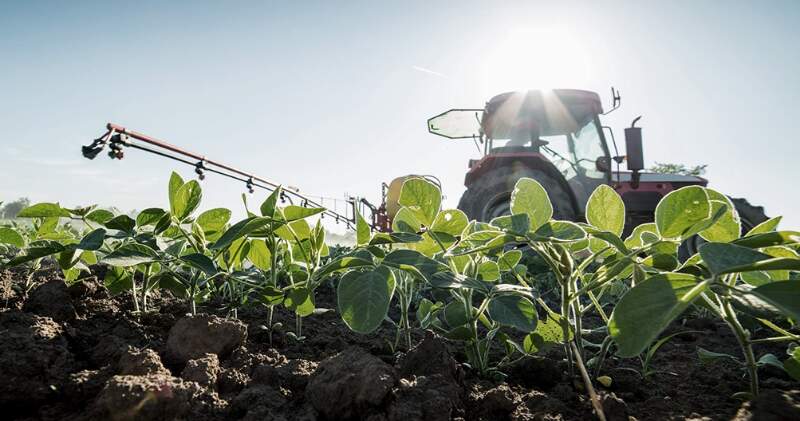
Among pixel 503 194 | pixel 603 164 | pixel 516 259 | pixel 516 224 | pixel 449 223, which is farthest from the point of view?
pixel 603 164

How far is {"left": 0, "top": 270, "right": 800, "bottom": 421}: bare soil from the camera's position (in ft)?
2.32

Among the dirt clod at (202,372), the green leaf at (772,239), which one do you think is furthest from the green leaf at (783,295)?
the dirt clod at (202,372)

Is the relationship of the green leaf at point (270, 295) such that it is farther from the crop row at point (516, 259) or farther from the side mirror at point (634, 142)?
the side mirror at point (634, 142)

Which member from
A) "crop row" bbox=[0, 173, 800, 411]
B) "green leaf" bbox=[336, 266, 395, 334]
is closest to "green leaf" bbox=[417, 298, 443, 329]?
"crop row" bbox=[0, 173, 800, 411]

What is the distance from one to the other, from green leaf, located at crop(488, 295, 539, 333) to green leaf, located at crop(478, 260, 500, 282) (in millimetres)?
252

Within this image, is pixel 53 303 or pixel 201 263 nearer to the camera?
pixel 201 263

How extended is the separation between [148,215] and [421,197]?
0.72 meters

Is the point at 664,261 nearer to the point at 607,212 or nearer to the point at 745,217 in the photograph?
the point at 607,212

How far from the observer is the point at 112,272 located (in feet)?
3.93

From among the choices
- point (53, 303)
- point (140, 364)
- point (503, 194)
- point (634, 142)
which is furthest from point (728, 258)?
point (634, 142)

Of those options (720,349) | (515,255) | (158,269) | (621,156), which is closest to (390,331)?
(515,255)

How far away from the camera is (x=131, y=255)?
0.86 m

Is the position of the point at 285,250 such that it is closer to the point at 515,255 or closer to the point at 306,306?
the point at 306,306

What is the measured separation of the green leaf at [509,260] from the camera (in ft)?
3.28
